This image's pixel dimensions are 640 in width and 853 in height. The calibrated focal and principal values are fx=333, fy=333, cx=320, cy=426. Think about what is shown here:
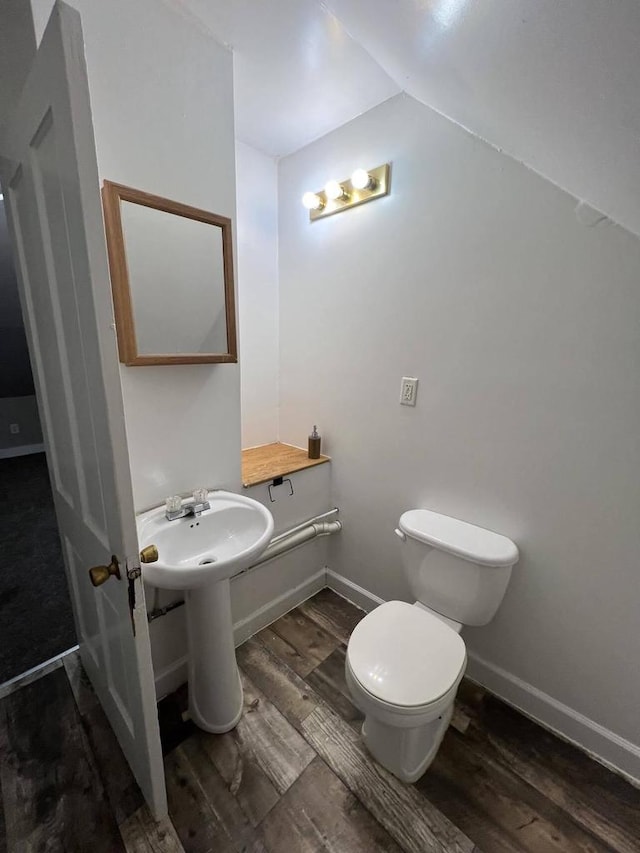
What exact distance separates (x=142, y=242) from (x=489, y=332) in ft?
3.98

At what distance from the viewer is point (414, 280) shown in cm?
136

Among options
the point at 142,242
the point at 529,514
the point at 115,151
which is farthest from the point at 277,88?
the point at 529,514

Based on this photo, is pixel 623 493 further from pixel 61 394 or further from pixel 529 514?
pixel 61 394

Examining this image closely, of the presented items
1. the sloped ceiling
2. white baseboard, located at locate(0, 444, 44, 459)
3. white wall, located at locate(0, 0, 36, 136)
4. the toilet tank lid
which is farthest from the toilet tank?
white baseboard, located at locate(0, 444, 44, 459)

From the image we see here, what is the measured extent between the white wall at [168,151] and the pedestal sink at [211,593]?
153mm

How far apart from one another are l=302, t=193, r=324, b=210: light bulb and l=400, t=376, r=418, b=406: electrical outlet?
89 centimetres

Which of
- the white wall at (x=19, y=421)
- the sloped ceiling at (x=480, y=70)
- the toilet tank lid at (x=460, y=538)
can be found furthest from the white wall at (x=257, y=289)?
the white wall at (x=19, y=421)

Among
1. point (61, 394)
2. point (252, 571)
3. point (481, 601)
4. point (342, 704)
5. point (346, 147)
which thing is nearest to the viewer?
point (61, 394)

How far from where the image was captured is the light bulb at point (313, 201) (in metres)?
1.51

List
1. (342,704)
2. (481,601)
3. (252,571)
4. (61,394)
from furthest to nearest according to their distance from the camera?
1. (252,571)
2. (342,704)
3. (481,601)
4. (61,394)

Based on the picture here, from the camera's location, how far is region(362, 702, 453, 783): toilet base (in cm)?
105

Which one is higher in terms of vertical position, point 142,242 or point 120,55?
point 120,55

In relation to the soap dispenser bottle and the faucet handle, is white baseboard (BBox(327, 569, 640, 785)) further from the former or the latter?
the faucet handle

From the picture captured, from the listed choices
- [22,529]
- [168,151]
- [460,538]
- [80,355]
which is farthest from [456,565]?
[22,529]
